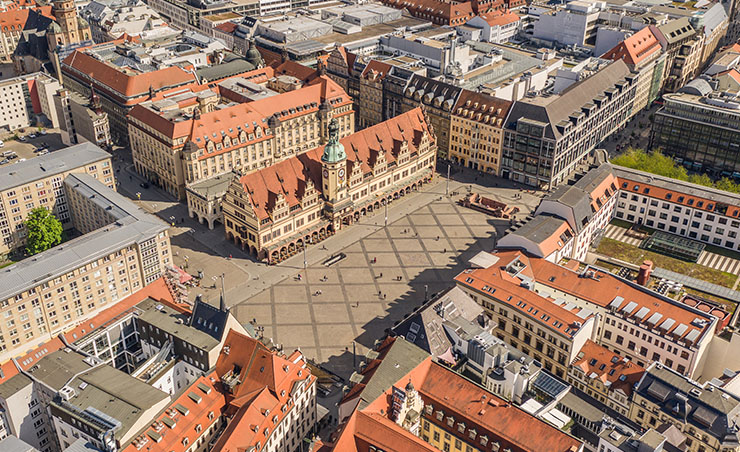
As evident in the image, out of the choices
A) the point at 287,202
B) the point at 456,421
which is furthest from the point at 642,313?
the point at 287,202

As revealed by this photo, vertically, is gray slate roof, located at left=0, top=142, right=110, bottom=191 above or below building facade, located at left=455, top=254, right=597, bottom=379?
above

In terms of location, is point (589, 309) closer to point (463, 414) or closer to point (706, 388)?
point (706, 388)

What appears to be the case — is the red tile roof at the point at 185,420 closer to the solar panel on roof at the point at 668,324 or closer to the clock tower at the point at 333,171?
the clock tower at the point at 333,171

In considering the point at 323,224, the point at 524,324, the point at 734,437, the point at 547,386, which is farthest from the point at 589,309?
the point at 323,224

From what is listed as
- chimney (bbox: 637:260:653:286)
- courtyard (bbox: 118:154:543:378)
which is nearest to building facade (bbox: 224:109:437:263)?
courtyard (bbox: 118:154:543:378)

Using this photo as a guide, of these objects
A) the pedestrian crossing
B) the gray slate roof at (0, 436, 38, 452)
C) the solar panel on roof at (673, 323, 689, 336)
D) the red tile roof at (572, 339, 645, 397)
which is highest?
the solar panel on roof at (673, 323, 689, 336)

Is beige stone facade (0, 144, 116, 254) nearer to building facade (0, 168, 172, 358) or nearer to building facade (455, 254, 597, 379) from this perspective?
building facade (0, 168, 172, 358)
